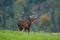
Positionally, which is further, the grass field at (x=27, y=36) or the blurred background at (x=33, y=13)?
the blurred background at (x=33, y=13)

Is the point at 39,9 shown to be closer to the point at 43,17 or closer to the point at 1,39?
the point at 43,17

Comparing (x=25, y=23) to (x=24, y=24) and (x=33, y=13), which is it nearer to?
(x=24, y=24)

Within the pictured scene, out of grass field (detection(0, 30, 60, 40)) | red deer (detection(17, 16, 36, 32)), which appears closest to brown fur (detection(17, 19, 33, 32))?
red deer (detection(17, 16, 36, 32))

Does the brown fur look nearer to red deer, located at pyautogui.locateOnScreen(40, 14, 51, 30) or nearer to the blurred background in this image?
the blurred background

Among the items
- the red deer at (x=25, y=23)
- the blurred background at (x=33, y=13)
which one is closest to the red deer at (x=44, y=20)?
the blurred background at (x=33, y=13)

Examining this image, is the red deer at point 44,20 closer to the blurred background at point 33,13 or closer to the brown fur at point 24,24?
the blurred background at point 33,13

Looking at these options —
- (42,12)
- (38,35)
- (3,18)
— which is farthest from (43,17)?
(3,18)

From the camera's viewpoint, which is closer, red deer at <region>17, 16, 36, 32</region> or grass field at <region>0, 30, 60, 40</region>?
grass field at <region>0, 30, 60, 40</region>

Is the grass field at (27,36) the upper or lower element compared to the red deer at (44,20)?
lower

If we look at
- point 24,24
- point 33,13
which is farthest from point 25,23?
point 33,13

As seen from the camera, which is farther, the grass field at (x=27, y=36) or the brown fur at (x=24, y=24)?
the brown fur at (x=24, y=24)

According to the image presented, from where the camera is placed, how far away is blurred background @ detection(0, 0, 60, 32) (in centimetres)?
334

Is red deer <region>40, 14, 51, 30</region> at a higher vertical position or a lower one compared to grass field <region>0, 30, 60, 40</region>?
higher

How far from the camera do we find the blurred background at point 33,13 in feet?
11.0
